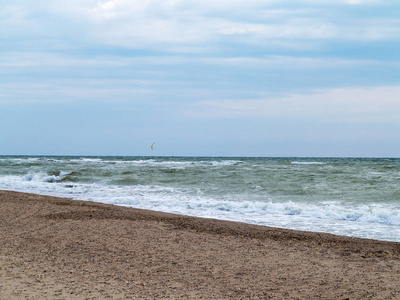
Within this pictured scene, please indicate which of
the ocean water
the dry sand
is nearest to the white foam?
the ocean water

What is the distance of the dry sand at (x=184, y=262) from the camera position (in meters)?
4.44

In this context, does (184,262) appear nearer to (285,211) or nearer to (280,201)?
(285,211)

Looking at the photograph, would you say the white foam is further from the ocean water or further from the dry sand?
the dry sand

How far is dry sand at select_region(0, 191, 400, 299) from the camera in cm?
444

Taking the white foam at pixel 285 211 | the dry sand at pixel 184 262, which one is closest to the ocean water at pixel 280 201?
the white foam at pixel 285 211

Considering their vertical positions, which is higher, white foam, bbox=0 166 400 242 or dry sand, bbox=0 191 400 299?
dry sand, bbox=0 191 400 299

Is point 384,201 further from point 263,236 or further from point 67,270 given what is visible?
point 67,270

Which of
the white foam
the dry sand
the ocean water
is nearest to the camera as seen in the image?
the dry sand

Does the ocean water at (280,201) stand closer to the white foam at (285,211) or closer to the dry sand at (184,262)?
the white foam at (285,211)

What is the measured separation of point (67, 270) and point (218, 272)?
1.92 m

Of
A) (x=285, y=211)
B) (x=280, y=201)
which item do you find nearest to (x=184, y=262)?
(x=285, y=211)

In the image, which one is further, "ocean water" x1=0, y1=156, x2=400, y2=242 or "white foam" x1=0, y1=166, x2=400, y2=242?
"ocean water" x1=0, y1=156, x2=400, y2=242

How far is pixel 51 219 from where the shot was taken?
905cm

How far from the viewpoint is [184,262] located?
5672 millimetres
